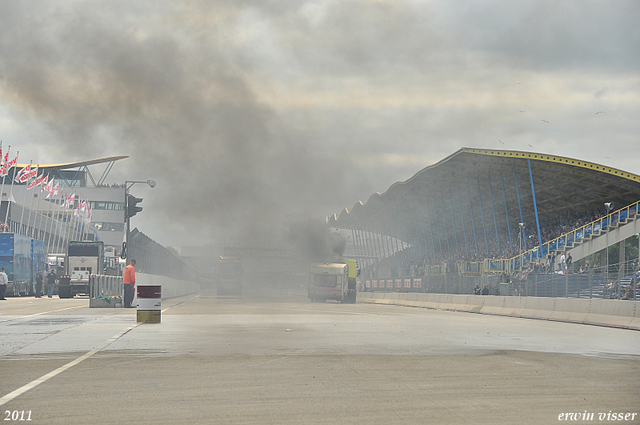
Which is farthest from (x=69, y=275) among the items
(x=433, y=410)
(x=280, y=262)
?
(x=280, y=262)

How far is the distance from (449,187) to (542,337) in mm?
51773

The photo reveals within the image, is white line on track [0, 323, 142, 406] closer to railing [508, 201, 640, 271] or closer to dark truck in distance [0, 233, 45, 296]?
dark truck in distance [0, 233, 45, 296]

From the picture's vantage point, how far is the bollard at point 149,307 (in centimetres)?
1806

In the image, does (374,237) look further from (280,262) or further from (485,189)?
(485,189)

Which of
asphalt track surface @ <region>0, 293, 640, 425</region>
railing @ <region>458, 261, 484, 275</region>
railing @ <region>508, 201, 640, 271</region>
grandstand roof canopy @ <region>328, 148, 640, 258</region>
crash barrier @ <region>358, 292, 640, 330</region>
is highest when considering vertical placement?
grandstand roof canopy @ <region>328, 148, 640, 258</region>

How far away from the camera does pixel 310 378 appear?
27.5 feet

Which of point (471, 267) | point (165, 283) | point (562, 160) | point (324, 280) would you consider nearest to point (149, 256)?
point (165, 283)

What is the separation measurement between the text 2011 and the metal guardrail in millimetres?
23972

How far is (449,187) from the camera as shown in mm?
66188

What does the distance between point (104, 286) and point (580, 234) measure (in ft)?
94.4

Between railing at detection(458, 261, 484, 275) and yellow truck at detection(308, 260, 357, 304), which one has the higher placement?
railing at detection(458, 261, 484, 275)

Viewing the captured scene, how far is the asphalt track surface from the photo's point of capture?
6.29 m

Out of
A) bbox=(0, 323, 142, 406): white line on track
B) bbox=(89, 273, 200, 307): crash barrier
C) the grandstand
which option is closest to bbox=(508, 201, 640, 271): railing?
the grandstand

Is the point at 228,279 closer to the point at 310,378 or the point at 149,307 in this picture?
the point at 149,307
